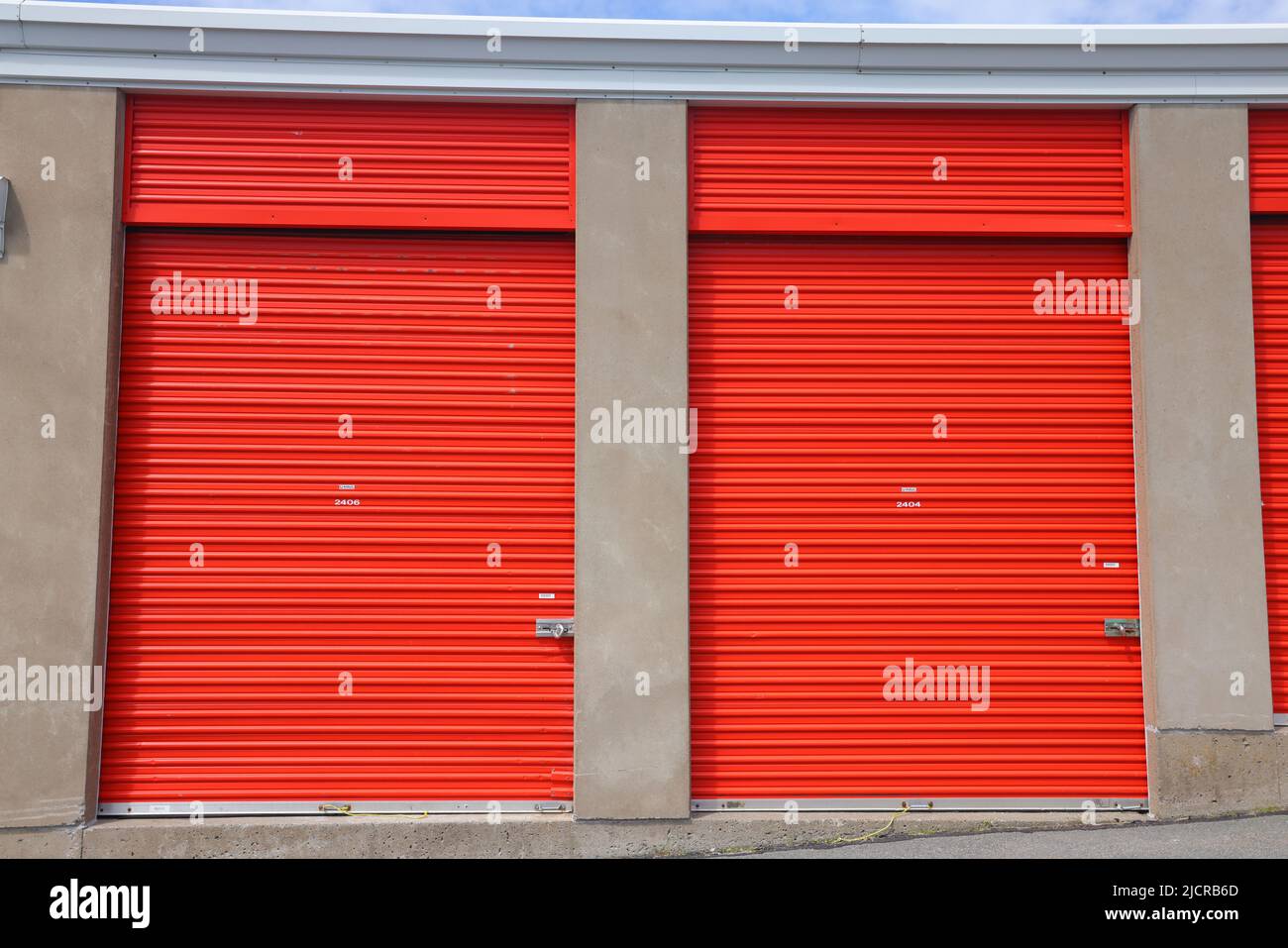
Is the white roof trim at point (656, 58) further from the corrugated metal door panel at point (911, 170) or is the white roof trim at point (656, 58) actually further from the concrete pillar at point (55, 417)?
the concrete pillar at point (55, 417)

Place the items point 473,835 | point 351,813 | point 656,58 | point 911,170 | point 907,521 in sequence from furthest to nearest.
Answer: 1. point 911,170
2. point 907,521
3. point 656,58
4. point 351,813
5. point 473,835

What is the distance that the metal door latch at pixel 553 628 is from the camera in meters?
7.05

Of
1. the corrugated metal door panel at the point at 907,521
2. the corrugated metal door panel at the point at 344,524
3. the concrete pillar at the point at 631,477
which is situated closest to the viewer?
the concrete pillar at the point at 631,477

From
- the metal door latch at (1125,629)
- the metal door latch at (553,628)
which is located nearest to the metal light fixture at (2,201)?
the metal door latch at (553,628)

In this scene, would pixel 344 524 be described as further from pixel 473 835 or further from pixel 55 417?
pixel 473 835

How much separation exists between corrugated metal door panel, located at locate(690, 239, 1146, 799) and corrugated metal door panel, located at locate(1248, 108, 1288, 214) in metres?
1.15

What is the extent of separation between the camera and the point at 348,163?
7.27 metres

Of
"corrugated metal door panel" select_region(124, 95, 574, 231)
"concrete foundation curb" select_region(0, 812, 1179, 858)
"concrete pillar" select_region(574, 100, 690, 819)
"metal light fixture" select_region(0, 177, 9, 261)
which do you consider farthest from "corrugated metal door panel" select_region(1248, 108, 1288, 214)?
"metal light fixture" select_region(0, 177, 9, 261)

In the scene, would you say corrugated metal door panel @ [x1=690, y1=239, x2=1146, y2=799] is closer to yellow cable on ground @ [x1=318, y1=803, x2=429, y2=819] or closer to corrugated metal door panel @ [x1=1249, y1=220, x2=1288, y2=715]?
corrugated metal door panel @ [x1=1249, y1=220, x2=1288, y2=715]

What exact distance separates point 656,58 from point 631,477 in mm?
3136

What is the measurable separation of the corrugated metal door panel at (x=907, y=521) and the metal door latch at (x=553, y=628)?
94cm

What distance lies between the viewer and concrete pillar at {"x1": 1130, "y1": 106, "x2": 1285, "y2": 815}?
22.7 feet

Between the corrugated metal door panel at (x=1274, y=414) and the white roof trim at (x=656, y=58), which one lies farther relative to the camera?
the corrugated metal door panel at (x=1274, y=414)

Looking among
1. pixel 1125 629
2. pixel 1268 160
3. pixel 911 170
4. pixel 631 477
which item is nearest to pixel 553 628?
pixel 631 477
